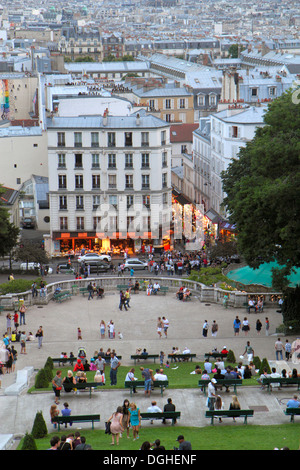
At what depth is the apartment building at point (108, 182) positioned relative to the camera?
82.6 m

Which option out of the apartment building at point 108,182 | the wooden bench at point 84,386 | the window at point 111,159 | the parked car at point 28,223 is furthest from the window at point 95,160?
the wooden bench at point 84,386

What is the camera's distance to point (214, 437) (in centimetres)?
3006

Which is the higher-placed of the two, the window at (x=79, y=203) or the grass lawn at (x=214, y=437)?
the grass lawn at (x=214, y=437)

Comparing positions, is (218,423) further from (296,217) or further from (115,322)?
(115,322)

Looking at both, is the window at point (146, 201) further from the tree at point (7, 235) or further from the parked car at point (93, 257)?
the tree at point (7, 235)

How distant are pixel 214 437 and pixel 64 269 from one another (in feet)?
154

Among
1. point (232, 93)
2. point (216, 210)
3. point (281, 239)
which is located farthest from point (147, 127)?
point (281, 239)

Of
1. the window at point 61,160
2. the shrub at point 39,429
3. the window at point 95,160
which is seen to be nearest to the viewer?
the shrub at point 39,429

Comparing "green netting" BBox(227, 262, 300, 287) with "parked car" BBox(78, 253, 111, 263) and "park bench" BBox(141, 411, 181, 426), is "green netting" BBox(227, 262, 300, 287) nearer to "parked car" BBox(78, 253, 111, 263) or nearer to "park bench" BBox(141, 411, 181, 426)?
"parked car" BBox(78, 253, 111, 263)

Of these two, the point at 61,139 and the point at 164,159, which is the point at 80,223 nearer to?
the point at 61,139

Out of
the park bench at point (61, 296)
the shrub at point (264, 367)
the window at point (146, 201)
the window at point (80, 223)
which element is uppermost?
the shrub at point (264, 367)

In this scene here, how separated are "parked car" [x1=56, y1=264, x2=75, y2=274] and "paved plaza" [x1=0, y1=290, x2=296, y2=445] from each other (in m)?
13.6

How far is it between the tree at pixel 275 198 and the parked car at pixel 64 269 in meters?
26.2

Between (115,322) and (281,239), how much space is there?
11.4 metres
